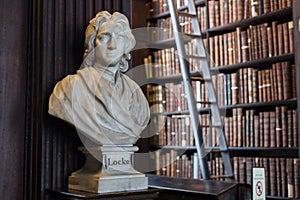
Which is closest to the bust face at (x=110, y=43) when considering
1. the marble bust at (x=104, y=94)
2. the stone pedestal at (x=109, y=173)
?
the marble bust at (x=104, y=94)

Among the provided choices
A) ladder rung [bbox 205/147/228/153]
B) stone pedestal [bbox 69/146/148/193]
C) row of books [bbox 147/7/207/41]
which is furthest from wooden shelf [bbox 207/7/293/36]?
stone pedestal [bbox 69/146/148/193]

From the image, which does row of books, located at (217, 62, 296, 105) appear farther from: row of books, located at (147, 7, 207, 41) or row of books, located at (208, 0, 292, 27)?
row of books, located at (147, 7, 207, 41)

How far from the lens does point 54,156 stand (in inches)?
74.7

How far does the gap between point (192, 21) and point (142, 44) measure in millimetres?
817

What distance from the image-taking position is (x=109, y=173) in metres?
1.74

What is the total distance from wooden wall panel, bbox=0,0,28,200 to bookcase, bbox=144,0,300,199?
2000mm

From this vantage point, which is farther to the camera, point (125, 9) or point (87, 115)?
point (125, 9)

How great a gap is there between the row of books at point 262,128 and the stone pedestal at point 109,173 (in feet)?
5.73

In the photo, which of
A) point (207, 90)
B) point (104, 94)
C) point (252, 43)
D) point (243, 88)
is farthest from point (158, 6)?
point (104, 94)

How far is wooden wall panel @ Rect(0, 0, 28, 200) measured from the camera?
6.19 feet

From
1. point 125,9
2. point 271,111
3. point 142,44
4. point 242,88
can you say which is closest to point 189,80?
point 242,88

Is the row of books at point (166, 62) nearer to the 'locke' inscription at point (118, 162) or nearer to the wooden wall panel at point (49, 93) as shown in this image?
the wooden wall panel at point (49, 93)

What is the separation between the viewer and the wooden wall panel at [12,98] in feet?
6.19

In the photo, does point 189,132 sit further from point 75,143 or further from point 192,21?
point 75,143
